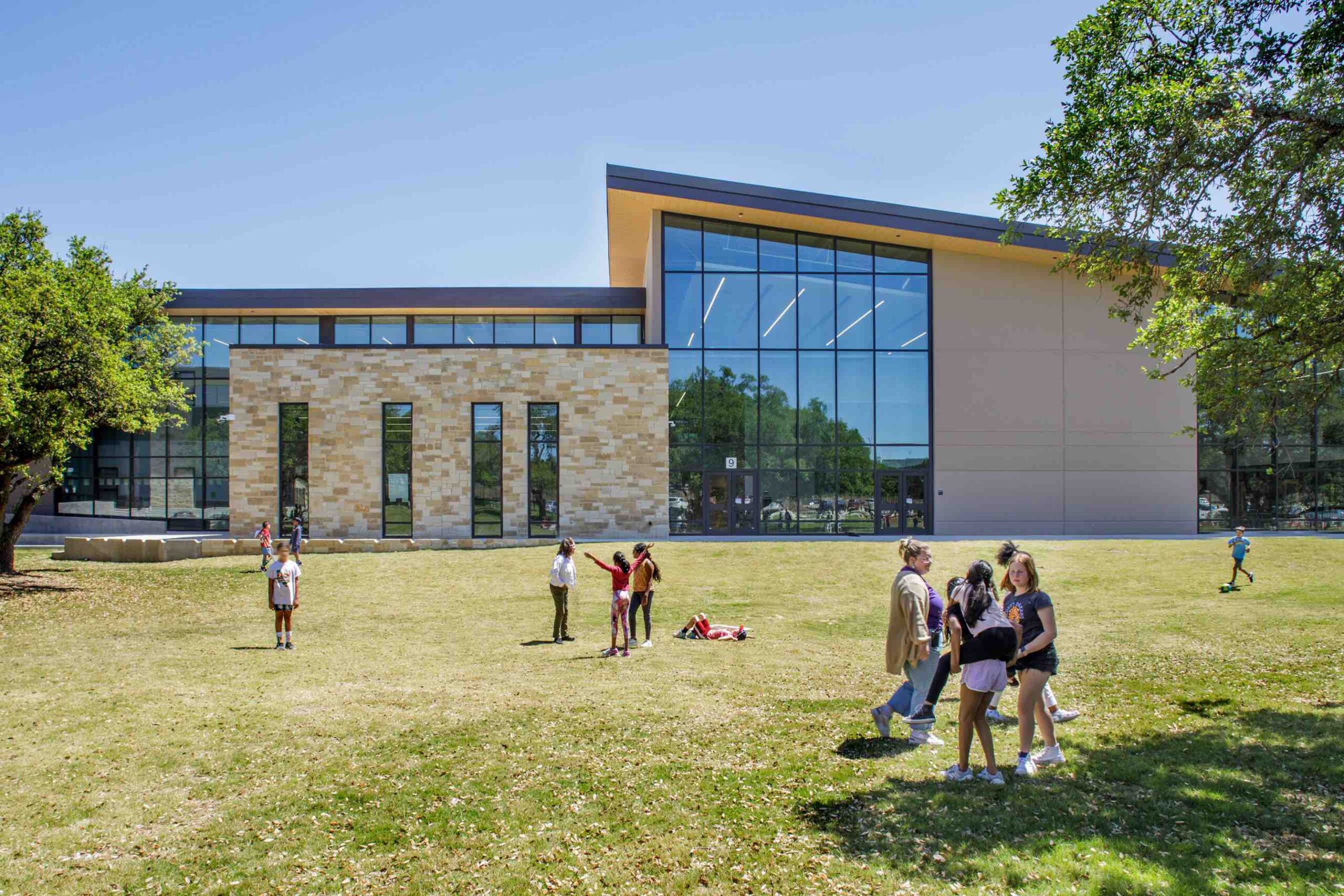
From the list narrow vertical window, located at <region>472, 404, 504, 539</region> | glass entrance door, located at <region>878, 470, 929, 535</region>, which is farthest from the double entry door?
narrow vertical window, located at <region>472, 404, 504, 539</region>

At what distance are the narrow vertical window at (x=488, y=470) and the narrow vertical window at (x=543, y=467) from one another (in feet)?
3.24

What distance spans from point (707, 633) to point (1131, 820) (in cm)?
829

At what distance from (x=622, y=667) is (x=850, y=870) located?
6.31 m

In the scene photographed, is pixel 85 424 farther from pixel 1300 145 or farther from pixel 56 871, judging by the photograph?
pixel 1300 145

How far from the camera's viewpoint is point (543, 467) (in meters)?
29.4

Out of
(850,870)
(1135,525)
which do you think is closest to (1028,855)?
(850,870)

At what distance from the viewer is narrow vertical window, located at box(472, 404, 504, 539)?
2925 centimetres

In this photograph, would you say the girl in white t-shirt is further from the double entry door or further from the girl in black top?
the double entry door

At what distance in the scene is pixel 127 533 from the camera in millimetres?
36188

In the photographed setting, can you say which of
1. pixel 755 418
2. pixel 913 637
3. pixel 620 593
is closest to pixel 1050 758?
pixel 913 637

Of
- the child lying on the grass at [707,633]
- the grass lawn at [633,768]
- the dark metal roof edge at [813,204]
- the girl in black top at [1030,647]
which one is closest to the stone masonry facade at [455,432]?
the dark metal roof edge at [813,204]

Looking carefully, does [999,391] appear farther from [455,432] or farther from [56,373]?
[56,373]

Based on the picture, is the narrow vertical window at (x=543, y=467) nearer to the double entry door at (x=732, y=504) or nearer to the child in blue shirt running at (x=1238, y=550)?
the double entry door at (x=732, y=504)

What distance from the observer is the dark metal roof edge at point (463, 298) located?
34.7 meters
